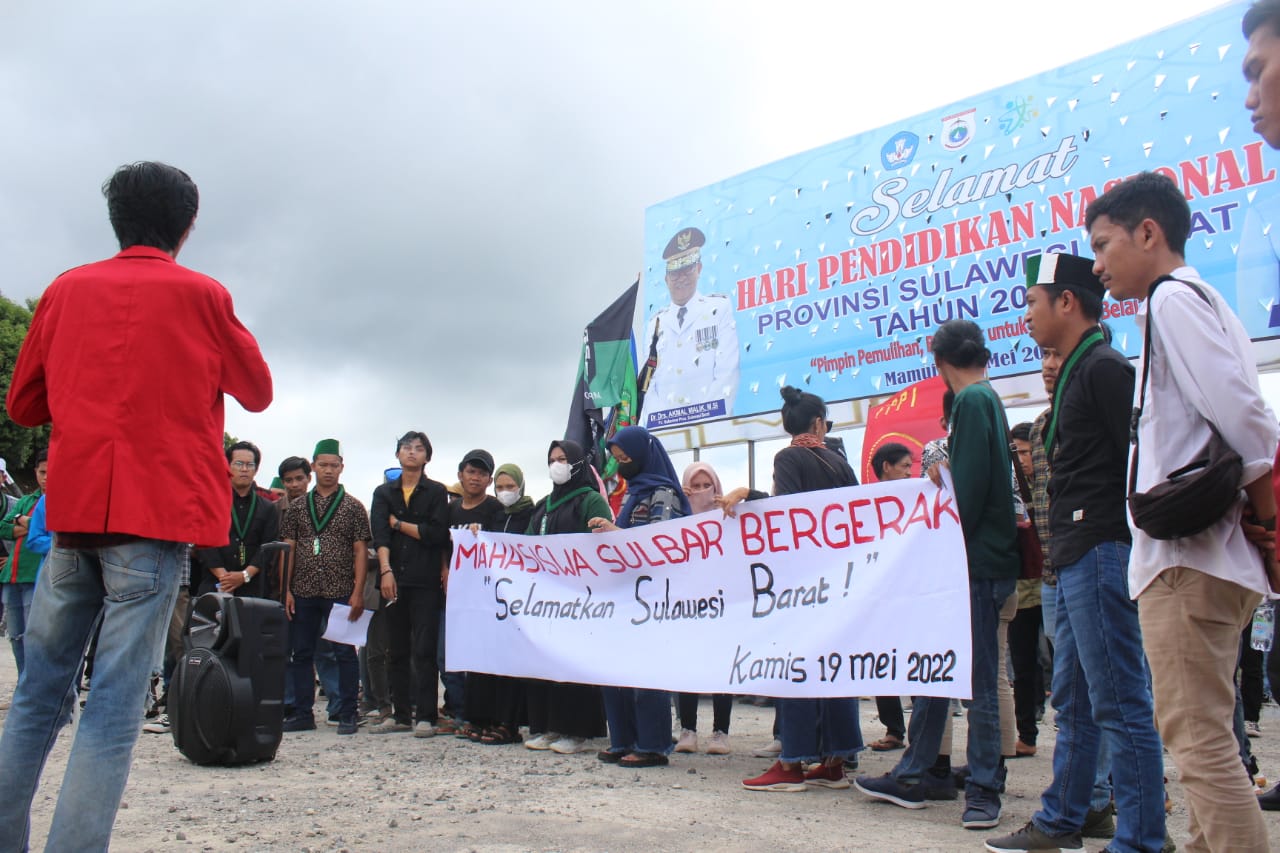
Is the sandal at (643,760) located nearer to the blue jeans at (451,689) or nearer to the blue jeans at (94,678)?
the blue jeans at (451,689)

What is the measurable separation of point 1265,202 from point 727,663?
7.16 metres

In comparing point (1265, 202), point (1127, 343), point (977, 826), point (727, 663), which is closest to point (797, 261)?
point (1127, 343)

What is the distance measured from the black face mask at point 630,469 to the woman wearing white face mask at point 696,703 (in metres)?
0.41

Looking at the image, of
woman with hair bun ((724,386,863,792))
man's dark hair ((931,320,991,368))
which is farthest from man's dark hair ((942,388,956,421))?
woman with hair bun ((724,386,863,792))

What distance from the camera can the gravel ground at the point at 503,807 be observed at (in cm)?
326

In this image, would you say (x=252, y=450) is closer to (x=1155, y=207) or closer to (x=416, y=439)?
(x=416, y=439)

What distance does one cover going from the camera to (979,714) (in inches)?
142

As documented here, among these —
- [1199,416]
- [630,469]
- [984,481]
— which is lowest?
[1199,416]

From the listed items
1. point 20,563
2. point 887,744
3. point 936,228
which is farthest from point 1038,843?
point 936,228

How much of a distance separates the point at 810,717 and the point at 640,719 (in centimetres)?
103

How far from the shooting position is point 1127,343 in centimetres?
918

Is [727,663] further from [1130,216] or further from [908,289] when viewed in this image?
[908,289]

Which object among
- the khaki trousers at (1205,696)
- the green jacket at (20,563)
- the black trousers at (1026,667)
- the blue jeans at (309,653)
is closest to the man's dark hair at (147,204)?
the khaki trousers at (1205,696)

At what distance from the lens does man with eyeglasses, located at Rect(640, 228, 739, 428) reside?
508 inches
